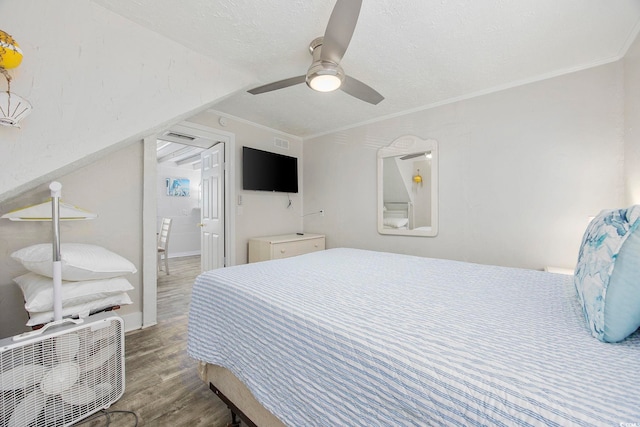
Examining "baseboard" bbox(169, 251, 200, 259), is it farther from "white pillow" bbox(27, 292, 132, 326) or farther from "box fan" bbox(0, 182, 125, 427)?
"box fan" bbox(0, 182, 125, 427)

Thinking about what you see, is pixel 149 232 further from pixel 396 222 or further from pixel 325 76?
pixel 396 222

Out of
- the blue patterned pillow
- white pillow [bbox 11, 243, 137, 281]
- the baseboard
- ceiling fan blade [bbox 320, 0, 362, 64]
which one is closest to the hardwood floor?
white pillow [bbox 11, 243, 137, 281]

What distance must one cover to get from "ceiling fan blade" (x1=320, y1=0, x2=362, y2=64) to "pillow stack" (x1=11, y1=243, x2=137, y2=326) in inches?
78.6

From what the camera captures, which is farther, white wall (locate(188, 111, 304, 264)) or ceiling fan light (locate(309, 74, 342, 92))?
white wall (locate(188, 111, 304, 264))

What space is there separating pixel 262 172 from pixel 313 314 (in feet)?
9.75

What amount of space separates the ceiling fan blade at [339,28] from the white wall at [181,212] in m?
5.47

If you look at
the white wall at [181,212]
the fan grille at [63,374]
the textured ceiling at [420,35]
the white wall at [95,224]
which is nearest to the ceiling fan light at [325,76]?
the textured ceiling at [420,35]

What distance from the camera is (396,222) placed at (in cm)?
328

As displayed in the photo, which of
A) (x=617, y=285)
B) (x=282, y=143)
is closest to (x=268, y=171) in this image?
(x=282, y=143)

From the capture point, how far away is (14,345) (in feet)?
3.68

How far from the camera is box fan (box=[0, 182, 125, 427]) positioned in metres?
1.14

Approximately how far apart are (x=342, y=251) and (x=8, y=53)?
2325mm

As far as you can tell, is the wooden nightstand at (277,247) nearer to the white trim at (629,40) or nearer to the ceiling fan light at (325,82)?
the ceiling fan light at (325,82)

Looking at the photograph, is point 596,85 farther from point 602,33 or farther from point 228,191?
point 228,191
